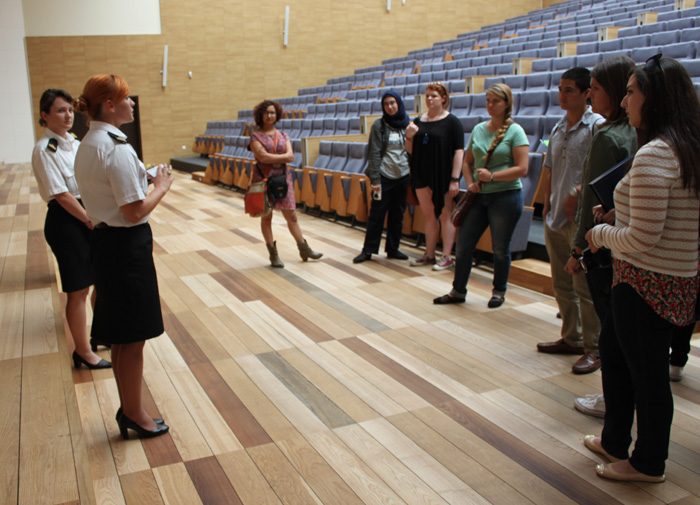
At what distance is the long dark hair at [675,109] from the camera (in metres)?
1.43

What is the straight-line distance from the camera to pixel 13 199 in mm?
7316

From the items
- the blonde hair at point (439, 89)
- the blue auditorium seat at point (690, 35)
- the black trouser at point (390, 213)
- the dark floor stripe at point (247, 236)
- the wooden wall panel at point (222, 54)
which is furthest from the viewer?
the wooden wall panel at point (222, 54)

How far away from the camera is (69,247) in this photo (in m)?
2.51

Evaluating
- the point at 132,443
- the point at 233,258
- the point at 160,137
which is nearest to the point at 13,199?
the point at 233,258

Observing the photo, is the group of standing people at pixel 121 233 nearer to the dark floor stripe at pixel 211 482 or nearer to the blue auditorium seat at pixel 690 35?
the dark floor stripe at pixel 211 482

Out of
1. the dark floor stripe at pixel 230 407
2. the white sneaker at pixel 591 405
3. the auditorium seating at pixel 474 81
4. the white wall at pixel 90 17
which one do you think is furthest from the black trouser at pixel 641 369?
the white wall at pixel 90 17

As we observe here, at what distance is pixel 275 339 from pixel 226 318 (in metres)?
0.42

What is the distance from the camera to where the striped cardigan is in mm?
1443

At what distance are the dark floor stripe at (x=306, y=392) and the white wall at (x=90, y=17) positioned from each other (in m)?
10.0

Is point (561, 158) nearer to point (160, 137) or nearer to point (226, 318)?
point (226, 318)

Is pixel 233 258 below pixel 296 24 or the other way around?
below

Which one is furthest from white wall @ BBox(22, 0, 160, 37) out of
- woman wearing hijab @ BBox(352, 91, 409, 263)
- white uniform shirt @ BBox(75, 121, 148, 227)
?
white uniform shirt @ BBox(75, 121, 148, 227)

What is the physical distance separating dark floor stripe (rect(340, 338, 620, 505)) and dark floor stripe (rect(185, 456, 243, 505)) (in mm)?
724

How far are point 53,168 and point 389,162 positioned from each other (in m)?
2.18
